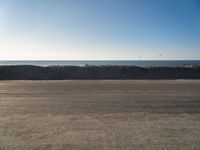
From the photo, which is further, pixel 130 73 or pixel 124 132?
pixel 130 73

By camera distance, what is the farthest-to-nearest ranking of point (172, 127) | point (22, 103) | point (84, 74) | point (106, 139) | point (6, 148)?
point (84, 74), point (22, 103), point (172, 127), point (106, 139), point (6, 148)

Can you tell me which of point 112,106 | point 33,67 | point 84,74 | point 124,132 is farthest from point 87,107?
point 33,67

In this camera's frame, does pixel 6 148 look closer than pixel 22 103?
Yes

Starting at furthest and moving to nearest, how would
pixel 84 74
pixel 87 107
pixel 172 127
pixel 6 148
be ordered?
pixel 84 74
pixel 87 107
pixel 172 127
pixel 6 148

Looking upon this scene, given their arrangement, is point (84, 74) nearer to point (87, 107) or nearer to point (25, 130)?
point (87, 107)

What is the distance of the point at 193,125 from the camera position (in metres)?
8.45

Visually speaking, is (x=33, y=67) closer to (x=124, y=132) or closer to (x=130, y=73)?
(x=130, y=73)

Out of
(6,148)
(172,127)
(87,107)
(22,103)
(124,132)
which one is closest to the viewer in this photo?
(6,148)

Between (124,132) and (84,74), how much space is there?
25.9m

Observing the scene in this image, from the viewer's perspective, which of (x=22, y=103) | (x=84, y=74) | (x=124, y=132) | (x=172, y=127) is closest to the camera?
(x=124, y=132)

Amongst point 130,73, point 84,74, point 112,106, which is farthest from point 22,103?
point 130,73

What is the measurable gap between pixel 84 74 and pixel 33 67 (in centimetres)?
697

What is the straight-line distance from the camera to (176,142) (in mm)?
6781

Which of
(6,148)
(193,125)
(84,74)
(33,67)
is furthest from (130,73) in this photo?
(6,148)
